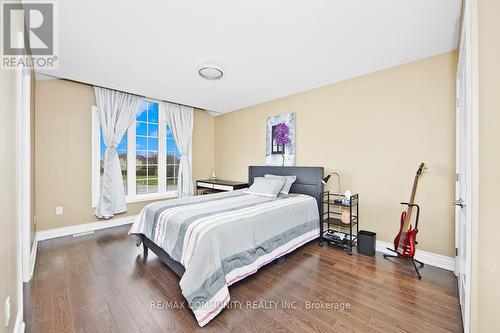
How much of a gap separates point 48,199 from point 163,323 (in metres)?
3.13

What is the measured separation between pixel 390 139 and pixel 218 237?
256 cm

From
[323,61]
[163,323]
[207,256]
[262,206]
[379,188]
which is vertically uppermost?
[323,61]

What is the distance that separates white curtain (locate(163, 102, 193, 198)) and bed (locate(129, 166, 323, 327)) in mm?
1892

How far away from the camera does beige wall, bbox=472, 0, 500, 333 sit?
1.05 metres

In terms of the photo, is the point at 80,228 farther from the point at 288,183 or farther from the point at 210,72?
the point at 288,183

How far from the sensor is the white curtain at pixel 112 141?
3.70 meters

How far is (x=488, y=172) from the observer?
1.09 m

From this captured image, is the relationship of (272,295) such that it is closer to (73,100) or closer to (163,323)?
(163,323)

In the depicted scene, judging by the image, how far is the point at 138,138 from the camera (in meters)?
4.28

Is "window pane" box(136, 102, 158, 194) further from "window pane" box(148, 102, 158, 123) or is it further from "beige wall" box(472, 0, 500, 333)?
"beige wall" box(472, 0, 500, 333)

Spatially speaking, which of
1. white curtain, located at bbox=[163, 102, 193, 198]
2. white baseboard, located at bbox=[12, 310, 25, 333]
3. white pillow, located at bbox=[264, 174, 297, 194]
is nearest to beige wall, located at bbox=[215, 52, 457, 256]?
white pillow, located at bbox=[264, 174, 297, 194]

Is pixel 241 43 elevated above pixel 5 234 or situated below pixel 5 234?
above

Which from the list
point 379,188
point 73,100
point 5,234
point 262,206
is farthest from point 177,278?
point 73,100

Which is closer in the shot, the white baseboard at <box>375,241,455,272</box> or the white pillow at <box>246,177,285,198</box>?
the white baseboard at <box>375,241,455,272</box>
